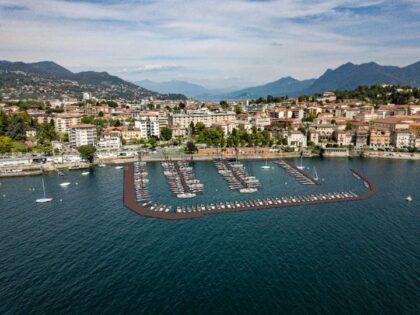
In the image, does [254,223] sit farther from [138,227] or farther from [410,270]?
[410,270]

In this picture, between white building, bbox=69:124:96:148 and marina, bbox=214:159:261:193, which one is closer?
marina, bbox=214:159:261:193

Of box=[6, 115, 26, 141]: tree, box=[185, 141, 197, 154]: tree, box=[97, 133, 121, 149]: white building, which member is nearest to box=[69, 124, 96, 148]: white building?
box=[97, 133, 121, 149]: white building

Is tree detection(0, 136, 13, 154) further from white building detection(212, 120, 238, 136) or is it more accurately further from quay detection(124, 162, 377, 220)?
white building detection(212, 120, 238, 136)

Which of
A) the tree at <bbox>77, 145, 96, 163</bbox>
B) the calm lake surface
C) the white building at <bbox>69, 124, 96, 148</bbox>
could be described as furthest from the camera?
the white building at <bbox>69, 124, 96, 148</bbox>

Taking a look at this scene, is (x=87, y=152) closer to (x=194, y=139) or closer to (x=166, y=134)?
(x=166, y=134)

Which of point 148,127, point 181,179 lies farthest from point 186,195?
point 148,127

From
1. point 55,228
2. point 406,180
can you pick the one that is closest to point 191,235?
point 55,228

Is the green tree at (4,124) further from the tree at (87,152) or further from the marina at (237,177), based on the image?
the marina at (237,177)
